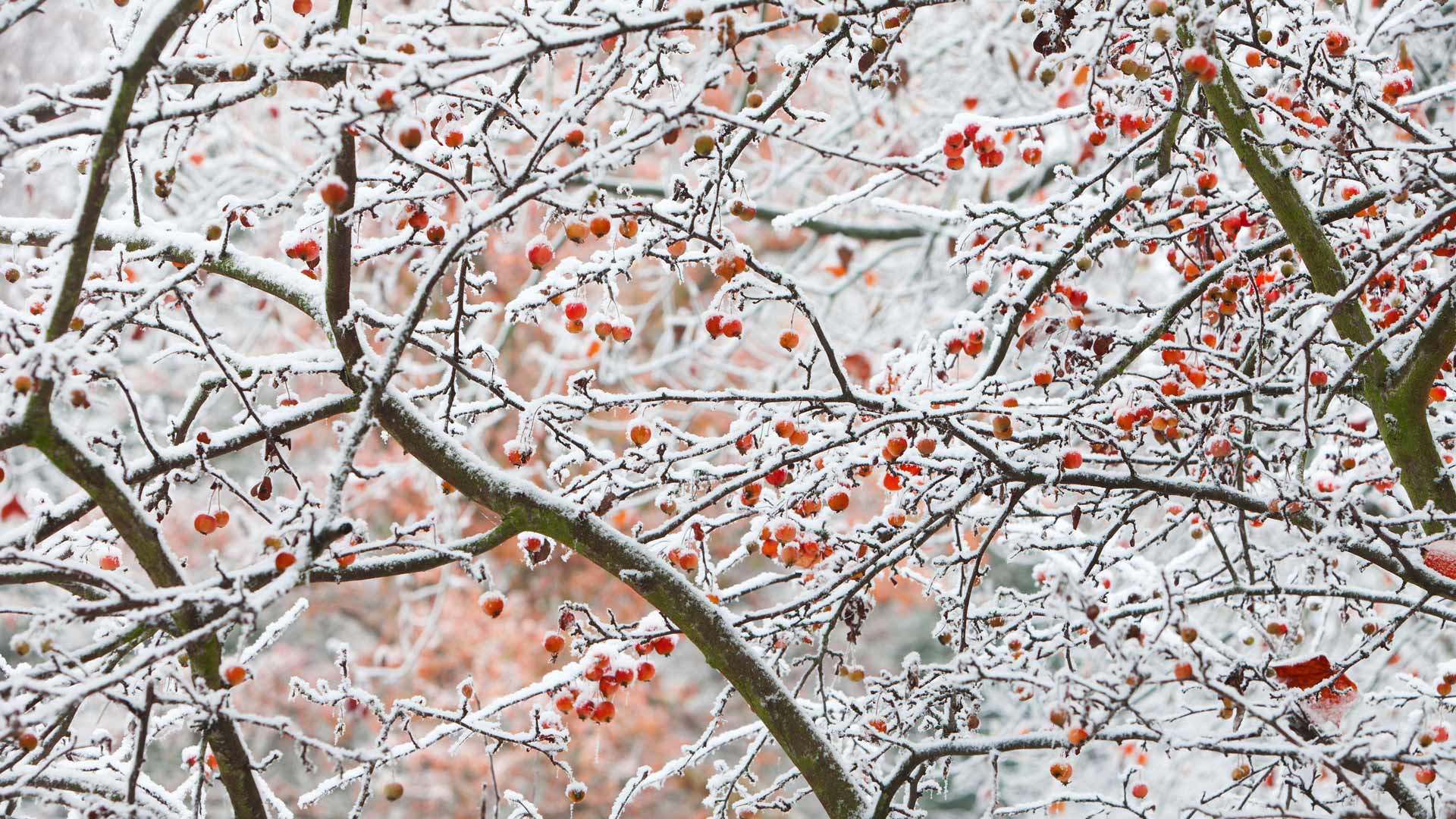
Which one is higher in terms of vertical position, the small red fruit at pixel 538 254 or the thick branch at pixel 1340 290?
the small red fruit at pixel 538 254

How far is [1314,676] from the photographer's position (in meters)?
1.98

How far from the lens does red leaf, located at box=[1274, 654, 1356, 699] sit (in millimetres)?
1922

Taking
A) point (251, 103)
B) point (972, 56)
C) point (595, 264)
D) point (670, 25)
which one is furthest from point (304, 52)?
point (251, 103)

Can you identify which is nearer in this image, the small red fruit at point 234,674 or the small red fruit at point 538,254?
the small red fruit at point 234,674

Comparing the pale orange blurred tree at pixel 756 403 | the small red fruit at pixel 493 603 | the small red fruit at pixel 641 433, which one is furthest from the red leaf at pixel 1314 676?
the small red fruit at pixel 493 603

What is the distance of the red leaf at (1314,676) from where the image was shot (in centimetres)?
192

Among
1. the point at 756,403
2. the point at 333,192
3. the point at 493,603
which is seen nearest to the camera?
the point at 333,192

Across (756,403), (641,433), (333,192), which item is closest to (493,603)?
(641,433)

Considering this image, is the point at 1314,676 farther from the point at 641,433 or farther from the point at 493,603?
the point at 493,603

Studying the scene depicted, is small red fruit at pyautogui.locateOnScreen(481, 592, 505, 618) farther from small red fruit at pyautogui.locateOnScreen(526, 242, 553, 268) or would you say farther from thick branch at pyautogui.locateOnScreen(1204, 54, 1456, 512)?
thick branch at pyautogui.locateOnScreen(1204, 54, 1456, 512)

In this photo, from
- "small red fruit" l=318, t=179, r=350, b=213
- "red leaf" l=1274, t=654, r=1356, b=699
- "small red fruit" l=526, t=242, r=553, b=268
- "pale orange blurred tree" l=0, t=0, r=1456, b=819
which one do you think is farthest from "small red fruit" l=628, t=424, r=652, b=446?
"red leaf" l=1274, t=654, r=1356, b=699

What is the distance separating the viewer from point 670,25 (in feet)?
5.16

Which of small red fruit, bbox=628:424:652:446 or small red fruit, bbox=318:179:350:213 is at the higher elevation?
small red fruit, bbox=628:424:652:446

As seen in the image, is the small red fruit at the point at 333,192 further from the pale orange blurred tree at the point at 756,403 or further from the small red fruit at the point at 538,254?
the small red fruit at the point at 538,254
